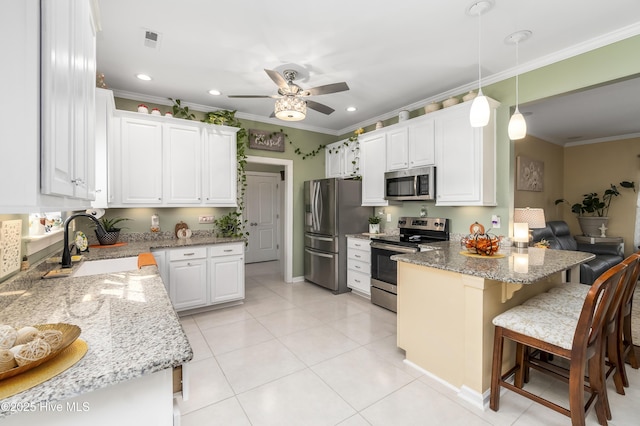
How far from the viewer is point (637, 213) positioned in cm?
532

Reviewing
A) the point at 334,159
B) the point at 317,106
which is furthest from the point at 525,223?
the point at 334,159

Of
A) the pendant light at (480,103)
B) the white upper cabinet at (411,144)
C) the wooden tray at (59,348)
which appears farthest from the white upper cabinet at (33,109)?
the white upper cabinet at (411,144)

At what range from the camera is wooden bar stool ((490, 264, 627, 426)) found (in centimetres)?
149

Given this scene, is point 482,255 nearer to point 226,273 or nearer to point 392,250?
point 392,250

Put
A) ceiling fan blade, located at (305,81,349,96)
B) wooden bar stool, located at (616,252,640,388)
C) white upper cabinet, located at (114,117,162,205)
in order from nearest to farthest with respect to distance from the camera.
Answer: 1. wooden bar stool, located at (616,252,640,388)
2. ceiling fan blade, located at (305,81,349,96)
3. white upper cabinet, located at (114,117,162,205)

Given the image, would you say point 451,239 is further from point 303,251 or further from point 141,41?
point 141,41

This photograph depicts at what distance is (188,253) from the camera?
3.41 m

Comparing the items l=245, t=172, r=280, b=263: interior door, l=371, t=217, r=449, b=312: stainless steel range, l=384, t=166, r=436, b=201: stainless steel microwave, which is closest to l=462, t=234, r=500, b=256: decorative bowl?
l=371, t=217, r=449, b=312: stainless steel range

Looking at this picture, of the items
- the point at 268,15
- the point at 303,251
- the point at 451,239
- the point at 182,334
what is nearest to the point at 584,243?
the point at 451,239

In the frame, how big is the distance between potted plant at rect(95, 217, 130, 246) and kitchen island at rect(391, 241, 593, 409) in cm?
313

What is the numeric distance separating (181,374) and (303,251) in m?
4.10

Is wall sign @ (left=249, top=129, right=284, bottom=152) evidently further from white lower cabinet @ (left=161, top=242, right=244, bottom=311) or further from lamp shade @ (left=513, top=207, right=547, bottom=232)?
lamp shade @ (left=513, top=207, right=547, bottom=232)

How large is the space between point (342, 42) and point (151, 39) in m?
1.63

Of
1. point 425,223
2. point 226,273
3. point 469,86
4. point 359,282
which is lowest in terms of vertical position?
point 359,282
